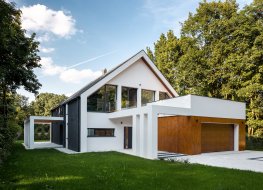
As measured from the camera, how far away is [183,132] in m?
17.9

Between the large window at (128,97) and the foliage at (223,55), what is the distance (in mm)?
12288

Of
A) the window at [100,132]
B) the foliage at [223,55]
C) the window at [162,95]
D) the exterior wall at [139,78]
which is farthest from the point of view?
the foliage at [223,55]

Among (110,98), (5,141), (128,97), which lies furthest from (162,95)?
(5,141)

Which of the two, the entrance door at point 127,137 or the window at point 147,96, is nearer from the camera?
the entrance door at point 127,137

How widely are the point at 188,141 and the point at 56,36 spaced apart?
42.7 ft

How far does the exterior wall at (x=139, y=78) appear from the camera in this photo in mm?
21625

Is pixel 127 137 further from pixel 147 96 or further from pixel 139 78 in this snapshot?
pixel 139 78

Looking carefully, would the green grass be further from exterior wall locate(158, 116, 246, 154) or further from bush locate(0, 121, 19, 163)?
exterior wall locate(158, 116, 246, 154)

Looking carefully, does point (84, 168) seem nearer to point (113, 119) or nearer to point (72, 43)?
point (113, 119)

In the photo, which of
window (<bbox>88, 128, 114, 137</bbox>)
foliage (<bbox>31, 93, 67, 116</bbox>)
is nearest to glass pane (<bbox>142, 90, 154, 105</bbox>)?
window (<bbox>88, 128, 114, 137</bbox>)

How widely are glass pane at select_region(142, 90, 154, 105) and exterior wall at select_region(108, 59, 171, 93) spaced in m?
0.39

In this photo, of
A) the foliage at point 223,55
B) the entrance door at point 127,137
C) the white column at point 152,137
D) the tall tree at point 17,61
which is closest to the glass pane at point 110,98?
the entrance door at point 127,137

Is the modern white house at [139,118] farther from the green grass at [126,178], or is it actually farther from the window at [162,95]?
the green grass at [126,178]

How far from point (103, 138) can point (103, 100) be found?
304cm
